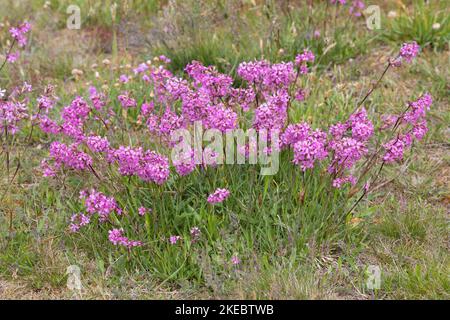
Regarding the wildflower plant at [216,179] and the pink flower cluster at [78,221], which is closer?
the wildflower plant at [216,179]

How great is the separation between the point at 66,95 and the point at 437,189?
2901mm

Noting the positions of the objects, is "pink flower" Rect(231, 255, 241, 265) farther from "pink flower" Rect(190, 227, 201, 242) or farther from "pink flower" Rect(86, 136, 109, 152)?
"pink flower" Rect(86, 136, 109, 152)

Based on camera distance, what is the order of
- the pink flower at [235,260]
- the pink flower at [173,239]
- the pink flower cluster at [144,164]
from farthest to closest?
the pink flower at [173,239]
the pink flower at [235,260]
the pink flower cluster at [144,164]

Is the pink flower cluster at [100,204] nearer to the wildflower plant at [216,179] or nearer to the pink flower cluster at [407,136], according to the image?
the wildflower plant at [216,179]

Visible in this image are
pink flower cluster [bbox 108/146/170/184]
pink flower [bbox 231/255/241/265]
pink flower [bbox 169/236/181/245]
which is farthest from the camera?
pink flower [bbox 169/236/181/245]

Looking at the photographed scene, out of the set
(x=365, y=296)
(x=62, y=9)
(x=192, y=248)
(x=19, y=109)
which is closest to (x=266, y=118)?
(x=192, y=248)

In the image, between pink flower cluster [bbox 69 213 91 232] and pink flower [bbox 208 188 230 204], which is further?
pink flower cluster [bbox 69 213 91 232]

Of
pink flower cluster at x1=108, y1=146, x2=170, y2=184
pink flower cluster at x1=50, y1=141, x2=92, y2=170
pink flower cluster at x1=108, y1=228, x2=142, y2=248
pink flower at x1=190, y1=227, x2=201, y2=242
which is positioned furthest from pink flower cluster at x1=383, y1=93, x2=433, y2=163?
pink flower cluster at x1=50, y1=141, x2=92, y2=170

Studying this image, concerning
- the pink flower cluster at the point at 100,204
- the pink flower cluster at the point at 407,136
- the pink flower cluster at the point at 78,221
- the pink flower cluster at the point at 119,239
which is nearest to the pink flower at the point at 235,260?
the pink flower cluster at the point at 119,239

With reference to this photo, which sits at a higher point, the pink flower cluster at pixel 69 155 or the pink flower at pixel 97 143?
the pink flower at pixel 97 143

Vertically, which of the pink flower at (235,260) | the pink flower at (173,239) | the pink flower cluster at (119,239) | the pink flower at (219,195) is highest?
the pink flower at (219,195)

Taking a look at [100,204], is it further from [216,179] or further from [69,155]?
[216,179]

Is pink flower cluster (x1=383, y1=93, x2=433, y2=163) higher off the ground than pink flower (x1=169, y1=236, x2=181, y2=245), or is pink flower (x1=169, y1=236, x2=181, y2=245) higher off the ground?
pink flower cluster (x1=383, y1=93, x2=433, y2=163)
